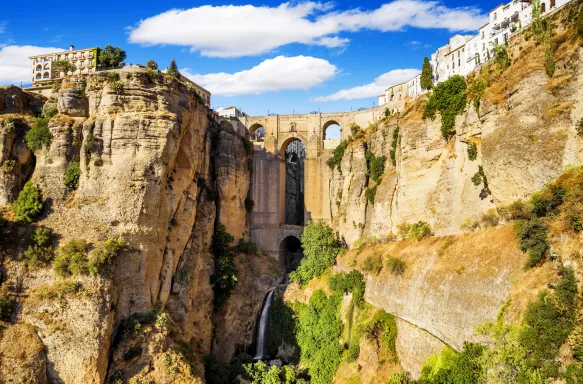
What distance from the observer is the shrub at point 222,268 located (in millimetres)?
35875

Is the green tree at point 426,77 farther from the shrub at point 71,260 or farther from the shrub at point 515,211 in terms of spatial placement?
the shrub at point 71,260

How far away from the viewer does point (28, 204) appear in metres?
27.4

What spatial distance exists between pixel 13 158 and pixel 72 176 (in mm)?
3428

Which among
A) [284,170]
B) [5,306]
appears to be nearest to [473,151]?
[284,170]

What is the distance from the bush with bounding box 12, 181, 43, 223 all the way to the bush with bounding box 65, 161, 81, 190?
1639 millimetres

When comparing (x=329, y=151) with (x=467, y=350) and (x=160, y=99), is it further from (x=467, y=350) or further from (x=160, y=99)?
(x=467, y=350)

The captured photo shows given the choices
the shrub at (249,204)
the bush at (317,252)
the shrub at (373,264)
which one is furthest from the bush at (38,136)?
the shrub at (373,264)

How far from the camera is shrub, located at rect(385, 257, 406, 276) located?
2870 cm

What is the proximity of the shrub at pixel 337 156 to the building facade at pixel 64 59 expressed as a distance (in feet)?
65.5

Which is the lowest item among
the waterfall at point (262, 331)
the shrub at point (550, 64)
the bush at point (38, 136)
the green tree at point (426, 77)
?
the waterfall at point (262, 331)

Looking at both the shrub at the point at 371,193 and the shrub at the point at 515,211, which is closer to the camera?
the shrub at the point at 515,211

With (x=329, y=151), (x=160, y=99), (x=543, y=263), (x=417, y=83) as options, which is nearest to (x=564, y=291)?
(x=543, y=263)

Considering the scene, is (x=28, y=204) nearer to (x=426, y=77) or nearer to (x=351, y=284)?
(x=351, y=284)

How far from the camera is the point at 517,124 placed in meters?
22.8
